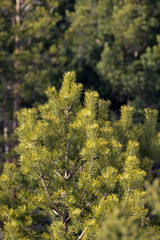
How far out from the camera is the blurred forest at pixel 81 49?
17.2 meters

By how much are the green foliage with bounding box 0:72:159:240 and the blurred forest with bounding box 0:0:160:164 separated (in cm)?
1141

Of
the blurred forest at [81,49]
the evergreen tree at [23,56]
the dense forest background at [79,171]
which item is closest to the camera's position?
the dense forest background at [79,171]

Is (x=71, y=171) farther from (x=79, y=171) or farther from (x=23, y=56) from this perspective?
(x=23, y=56)

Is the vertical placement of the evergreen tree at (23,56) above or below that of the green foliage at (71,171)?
above

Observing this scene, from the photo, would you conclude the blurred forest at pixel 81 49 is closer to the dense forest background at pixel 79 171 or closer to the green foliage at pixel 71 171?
the dense forest background at pixel 79 171

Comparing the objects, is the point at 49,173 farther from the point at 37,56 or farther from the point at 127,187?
the point at 37,56

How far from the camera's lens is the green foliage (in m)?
3.70

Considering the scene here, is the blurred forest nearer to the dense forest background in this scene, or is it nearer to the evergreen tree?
the evergreen tree

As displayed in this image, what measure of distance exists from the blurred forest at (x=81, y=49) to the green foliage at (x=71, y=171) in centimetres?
1141

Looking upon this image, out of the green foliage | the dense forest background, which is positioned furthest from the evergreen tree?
the green foliage

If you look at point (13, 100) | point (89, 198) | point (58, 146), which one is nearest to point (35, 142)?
point (58, 146)

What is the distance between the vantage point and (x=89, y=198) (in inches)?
163

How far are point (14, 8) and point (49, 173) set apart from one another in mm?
15107

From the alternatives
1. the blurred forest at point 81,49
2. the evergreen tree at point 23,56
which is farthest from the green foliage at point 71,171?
the evergreen tree at point 23,56
